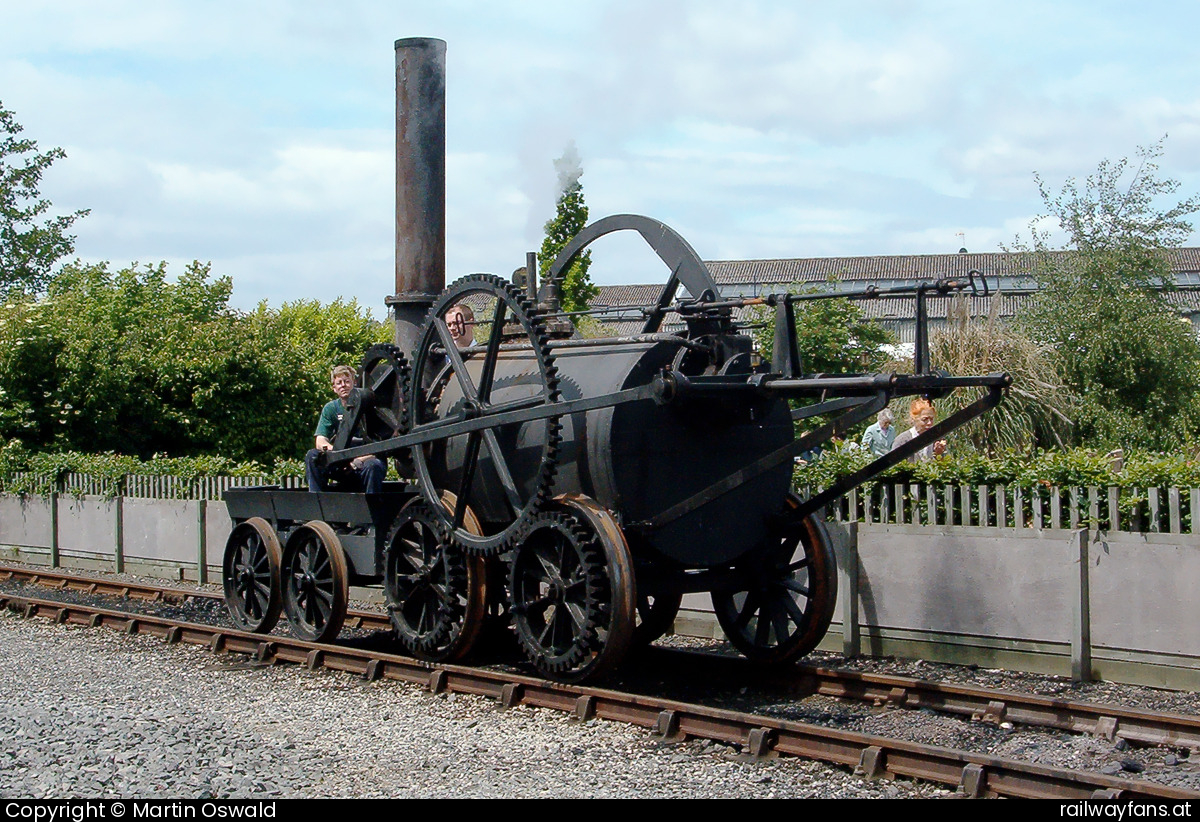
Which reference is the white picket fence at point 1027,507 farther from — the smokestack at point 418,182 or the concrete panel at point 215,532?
the concrete panel at point 215,532

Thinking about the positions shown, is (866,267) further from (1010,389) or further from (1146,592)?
(1146,592)

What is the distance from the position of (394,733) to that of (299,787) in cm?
126

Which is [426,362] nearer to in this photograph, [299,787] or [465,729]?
[465,729]

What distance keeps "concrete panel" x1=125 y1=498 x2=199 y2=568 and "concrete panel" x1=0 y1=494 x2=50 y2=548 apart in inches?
84.9

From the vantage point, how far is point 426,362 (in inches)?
390

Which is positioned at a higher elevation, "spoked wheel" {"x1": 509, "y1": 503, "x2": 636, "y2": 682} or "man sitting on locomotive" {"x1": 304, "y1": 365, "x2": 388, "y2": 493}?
"man sitting on locomotive" {"x1": 304, "y1": 365, "x2": 388, "y2": 493}

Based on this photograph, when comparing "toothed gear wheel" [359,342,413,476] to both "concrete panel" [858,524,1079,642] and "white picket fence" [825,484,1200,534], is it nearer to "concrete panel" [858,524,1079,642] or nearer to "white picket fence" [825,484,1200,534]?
"white picket fence" [825,484,1200,534]

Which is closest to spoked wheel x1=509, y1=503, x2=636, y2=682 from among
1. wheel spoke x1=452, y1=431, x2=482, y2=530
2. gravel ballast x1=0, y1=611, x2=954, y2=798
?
gravel ballast x1=0, y1=611, x2=954, y2=798

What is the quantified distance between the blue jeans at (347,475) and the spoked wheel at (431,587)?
816mm

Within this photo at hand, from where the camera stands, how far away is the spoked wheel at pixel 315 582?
1006 centimetres

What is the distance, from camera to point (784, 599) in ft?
30.3

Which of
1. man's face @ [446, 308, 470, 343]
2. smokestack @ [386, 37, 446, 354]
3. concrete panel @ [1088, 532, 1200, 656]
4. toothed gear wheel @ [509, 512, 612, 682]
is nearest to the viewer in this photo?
toothed gear wheel @ [509, 512, 612, 682]

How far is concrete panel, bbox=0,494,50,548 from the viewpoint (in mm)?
17828

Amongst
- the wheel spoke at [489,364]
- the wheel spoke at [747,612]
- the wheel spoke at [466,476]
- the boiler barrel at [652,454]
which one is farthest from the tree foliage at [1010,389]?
the wheel spoke at [466,476]
